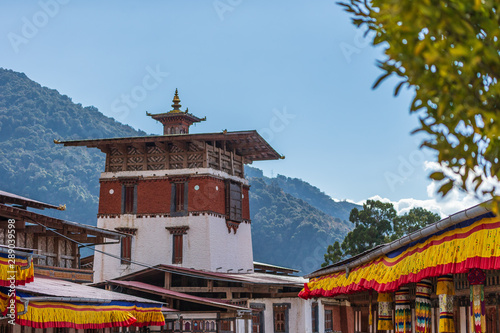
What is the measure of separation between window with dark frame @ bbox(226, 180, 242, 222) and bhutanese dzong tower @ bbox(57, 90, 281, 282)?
0.06 meters

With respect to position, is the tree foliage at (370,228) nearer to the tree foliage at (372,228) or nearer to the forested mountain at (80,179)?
the tree foliage at (372,228)

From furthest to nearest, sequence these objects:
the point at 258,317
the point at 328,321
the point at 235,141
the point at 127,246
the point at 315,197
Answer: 1. the point at 315,197
2. the point at 235,141
3. the point at 127,246
4. the point at 328,321
5. the point at 258,317

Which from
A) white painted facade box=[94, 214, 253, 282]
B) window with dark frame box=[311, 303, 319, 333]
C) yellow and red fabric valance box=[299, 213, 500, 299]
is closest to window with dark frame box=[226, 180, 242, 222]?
white painted facade box=[94, 214, 253, 282]

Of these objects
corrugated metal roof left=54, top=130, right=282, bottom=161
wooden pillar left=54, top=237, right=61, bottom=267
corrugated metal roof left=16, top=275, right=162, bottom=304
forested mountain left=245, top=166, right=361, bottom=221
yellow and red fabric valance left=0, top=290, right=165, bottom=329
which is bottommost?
yellow and red fabric valance left=0, top=290, right=165, bottom=329

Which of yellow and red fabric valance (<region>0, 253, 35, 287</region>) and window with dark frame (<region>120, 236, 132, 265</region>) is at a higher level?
window with dark frame (<region>120, 236, 132, 265</region>)

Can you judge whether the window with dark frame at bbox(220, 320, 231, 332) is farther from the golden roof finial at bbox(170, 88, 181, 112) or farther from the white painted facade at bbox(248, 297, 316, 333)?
the golden roof finial at bbox(170, 88, 181, 112)

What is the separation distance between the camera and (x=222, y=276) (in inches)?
1357

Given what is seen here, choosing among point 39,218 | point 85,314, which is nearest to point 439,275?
point 85,314

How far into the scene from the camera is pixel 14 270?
1549 cm

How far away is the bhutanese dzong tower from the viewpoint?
134 ft

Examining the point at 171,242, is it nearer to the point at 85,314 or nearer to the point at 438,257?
the point at 85,314

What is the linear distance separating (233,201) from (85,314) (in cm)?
2355

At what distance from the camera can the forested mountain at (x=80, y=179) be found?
12850cm

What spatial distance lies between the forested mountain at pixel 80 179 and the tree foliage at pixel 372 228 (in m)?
67.6
